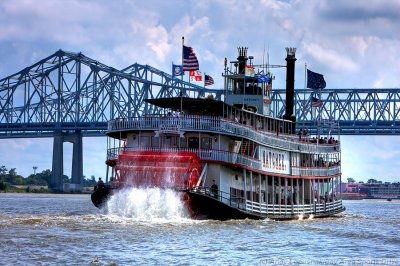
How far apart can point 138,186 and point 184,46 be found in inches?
324

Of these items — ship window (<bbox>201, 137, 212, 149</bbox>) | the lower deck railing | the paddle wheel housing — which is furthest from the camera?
ship window (<bbox>201, 137, 212, 149</bbox>)

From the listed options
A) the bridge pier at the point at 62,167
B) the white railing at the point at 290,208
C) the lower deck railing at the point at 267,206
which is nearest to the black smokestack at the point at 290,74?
the white railing at the point at 290,208

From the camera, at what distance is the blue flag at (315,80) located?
5353 cm

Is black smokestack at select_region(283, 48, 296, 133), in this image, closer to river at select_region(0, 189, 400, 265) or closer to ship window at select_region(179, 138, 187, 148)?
river at select_region(0, 189, 400, 265)

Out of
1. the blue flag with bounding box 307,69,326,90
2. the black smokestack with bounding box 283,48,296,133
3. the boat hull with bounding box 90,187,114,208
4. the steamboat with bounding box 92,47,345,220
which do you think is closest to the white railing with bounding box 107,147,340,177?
the steamboat with bounding box 92,47,345,220

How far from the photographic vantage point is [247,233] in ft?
114

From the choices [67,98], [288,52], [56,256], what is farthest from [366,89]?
[56,256]

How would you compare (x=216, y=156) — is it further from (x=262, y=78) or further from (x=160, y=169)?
(x=262, y=78)

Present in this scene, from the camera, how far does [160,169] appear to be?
39.3m

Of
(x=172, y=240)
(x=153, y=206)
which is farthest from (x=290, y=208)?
(x=172, y=240)

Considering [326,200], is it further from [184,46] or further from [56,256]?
[56,256]

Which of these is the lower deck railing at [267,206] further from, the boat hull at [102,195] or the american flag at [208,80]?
the american flag at [208,80]

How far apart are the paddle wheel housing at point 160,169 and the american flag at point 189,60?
6.05m

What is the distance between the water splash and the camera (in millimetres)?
37469
